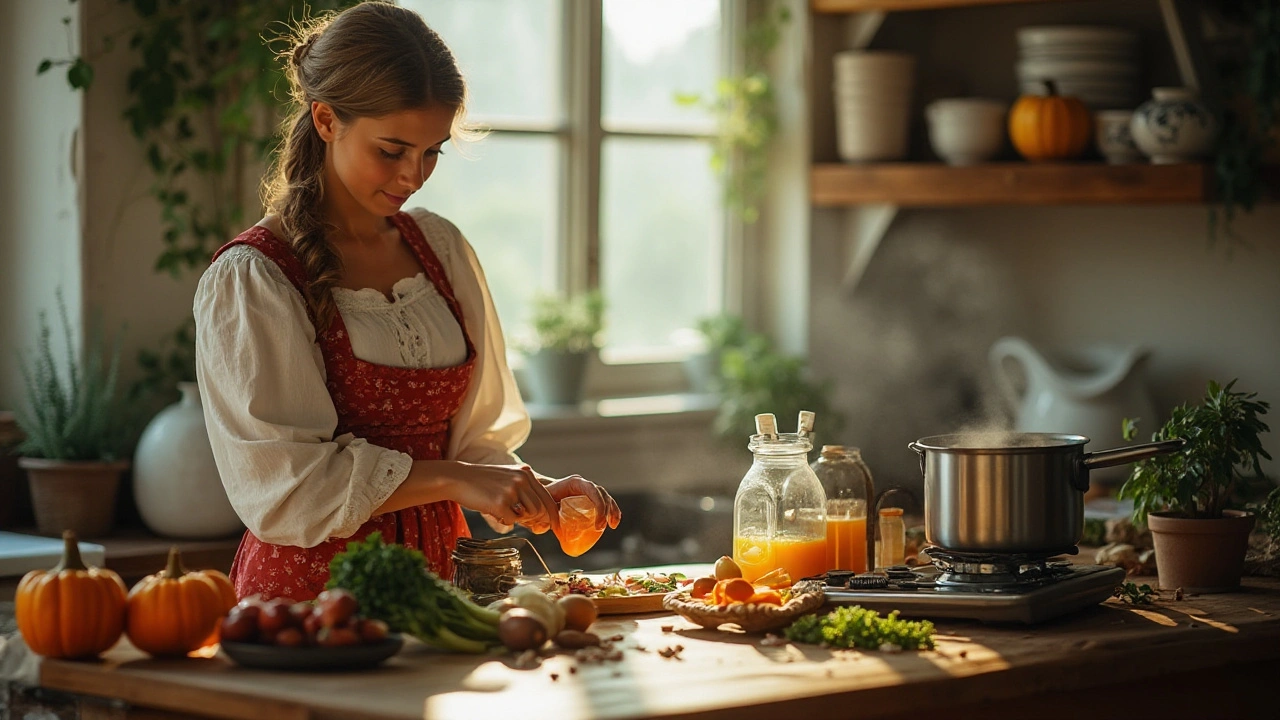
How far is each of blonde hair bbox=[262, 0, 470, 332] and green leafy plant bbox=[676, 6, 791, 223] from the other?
2182 mm

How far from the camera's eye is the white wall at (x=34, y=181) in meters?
3.15

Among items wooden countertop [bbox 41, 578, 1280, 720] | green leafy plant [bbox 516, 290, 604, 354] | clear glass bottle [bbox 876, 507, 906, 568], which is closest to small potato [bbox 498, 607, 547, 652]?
wooden countertop [bbox 41, 578, 1280, 720]

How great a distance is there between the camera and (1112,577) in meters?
2.02

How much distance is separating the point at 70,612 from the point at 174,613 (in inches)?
4.3

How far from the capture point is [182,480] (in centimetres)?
302

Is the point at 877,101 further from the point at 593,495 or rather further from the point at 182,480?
the point at 593,495

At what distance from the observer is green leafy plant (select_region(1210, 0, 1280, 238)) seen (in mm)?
3244

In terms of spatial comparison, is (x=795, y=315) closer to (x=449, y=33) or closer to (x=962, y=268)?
A: (x=962, y=268)

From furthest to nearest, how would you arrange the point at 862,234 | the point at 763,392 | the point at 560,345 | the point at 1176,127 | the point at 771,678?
1. the point at 862,234
2. the point at 763,392
3. the point at 560,345
4. the point at 1176,127
5. the point at 771,678

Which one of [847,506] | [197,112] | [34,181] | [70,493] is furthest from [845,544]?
[34,181]

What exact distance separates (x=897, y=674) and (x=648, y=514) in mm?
2289

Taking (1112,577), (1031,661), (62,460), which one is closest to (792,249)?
(62,460)

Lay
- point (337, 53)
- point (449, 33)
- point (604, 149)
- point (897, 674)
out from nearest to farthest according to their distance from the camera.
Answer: point (897, 674)
point (337, 53)
point (449, 33)
point (604, 149)

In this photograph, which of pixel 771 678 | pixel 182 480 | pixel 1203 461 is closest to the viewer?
pixel 771 678
